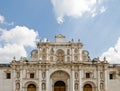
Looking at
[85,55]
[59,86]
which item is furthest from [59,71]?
[85,55]

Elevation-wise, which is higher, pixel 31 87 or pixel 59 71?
pixel 59 71

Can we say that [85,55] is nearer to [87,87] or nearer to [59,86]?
[87,87]

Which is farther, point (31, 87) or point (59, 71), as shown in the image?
point (59, 71)

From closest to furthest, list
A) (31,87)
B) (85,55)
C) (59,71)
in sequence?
(31,87)
(59,71)
(85,55)

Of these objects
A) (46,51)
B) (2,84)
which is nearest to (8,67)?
(2,84)

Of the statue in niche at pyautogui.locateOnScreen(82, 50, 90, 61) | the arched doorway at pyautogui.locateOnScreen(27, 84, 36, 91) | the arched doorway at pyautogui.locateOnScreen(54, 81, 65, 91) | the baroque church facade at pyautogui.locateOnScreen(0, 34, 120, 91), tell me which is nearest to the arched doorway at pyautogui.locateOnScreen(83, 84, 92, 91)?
the baroque church facade at pyautogui.locateOnScreen(0, 34, 120, 91)

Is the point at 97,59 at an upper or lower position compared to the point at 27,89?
upper

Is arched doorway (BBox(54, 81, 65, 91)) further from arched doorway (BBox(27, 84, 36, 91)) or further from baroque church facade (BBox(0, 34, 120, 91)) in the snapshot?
arched doorway (BBox(27, 84, 36, 91))

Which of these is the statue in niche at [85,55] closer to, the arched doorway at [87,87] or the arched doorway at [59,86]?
the arched doorway at [87,87]

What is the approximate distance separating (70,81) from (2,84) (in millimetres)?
11817

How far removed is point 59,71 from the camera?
203 ft

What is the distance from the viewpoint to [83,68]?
61.8 metres

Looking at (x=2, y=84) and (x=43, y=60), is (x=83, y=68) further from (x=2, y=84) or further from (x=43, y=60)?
(x=2, y=84)

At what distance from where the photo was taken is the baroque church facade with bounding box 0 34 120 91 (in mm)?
61281
